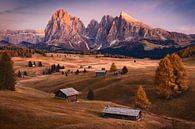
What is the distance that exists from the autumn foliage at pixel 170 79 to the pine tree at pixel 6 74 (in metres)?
46.7

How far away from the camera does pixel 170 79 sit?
99.6 m

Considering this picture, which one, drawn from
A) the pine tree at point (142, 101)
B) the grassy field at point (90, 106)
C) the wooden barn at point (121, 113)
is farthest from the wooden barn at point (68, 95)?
the wooden barn at point (121, 113)

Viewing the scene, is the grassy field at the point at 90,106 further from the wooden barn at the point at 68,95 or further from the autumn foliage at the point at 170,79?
the wooden barn at the point at 68,95

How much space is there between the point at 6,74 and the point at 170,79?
52.4m

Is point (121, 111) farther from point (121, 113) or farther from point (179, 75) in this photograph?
point (179, 75)

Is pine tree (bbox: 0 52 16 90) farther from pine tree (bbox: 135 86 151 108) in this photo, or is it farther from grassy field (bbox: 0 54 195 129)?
pine tree (bbox: 135 86 151 108)

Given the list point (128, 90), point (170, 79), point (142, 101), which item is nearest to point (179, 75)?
point (170, 79)

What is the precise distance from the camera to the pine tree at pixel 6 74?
9162 cm

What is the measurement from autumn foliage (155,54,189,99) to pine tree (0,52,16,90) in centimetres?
4672

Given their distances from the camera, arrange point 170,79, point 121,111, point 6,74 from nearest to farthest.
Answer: point 121,111 → point 6,74 → point 170,79

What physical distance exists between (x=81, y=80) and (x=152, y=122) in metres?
71.4

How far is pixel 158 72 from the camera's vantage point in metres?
101

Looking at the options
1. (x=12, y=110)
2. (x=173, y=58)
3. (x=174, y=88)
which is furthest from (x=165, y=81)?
(x=12, y=110)

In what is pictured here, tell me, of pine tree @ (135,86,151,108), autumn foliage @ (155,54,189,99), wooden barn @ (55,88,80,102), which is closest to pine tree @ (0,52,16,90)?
wooden barn @ (55,88,80,102)
